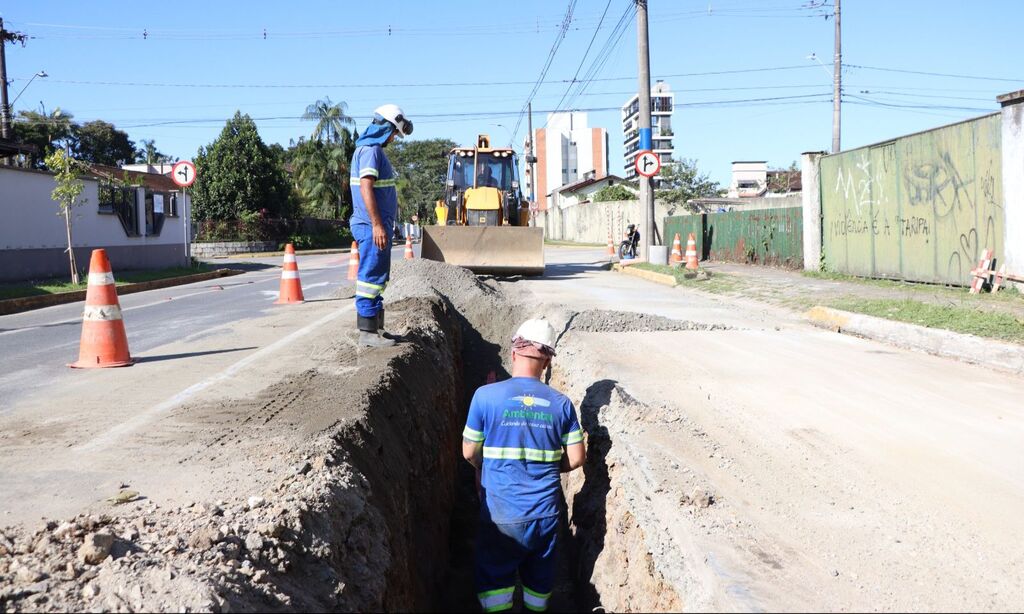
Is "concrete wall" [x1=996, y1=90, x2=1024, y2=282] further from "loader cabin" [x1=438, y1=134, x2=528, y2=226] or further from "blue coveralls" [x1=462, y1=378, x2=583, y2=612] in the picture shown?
"loader cabin" [x1=438, y1=134, x2=528, y2=226]

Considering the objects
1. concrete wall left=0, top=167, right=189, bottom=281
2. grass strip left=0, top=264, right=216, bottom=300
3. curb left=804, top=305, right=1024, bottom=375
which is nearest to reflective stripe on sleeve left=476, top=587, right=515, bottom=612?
curb left=804, top=305, right=1024, bottom=375

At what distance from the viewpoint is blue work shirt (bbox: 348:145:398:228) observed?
612 cm

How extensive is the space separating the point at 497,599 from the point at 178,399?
2614mm

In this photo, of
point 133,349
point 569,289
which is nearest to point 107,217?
point 569,289

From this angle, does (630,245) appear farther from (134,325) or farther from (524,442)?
(524,442)

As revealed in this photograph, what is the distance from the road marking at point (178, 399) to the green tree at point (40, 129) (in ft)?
124

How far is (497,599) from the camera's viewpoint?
4.62 m

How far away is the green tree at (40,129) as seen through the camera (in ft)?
138

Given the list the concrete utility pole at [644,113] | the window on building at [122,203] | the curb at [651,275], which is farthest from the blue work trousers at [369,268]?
the window on building at [122,203]

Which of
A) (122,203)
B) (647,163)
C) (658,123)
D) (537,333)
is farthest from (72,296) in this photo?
(658,123)

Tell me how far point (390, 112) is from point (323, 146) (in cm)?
4647

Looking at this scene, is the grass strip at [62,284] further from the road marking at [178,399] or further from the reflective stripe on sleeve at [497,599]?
the reflective stripe on sleeve at [497,599]

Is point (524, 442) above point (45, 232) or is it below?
below

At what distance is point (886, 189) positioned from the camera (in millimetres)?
14680
